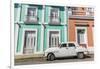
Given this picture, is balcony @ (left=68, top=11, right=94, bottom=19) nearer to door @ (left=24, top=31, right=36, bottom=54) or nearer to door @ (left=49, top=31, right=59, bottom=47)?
door @ (left=49, top=31, right=59, bottom=47)

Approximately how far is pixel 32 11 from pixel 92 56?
64cm

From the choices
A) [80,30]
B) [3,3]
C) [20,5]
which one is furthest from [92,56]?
[3,3]

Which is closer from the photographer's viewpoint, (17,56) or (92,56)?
(17,56)

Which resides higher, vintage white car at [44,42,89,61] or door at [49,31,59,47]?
door at [49,31,59,47]

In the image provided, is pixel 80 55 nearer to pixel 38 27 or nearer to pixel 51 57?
pixel 51 57

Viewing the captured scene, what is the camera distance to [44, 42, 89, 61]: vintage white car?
1551mm

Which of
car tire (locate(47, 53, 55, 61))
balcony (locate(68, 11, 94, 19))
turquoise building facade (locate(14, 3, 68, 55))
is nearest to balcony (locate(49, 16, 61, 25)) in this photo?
turquoise building facade (locate(14, 3, 68, 55))

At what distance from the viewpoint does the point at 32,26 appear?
152cm

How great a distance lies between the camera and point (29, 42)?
1512 millimetres

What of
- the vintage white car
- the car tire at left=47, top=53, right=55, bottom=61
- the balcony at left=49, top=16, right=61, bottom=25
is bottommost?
the car tire at left=47, top=53, right=55, bottom=61

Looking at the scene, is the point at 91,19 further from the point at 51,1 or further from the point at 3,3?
the point at 3,3

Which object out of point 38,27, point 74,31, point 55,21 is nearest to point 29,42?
point 38,27

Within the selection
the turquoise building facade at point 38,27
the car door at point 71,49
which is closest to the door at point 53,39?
the turquoise building facade at point 38,27

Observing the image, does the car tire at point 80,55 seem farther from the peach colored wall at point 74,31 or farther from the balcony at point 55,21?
the balcony at point 55,21
